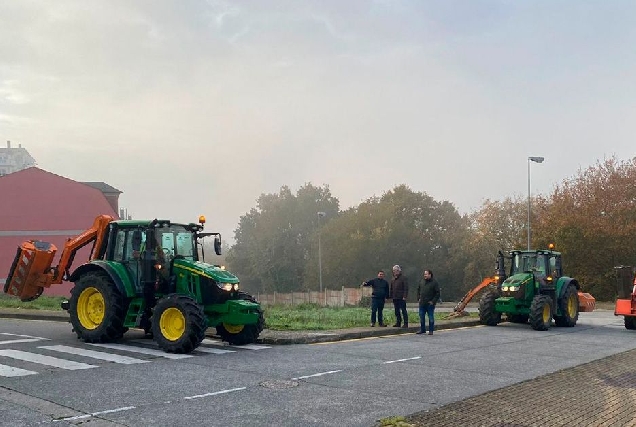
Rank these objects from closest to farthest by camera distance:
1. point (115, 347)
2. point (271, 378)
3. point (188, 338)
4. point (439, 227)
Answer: point (271, 378), point (188, 338), point (115, 347), point (439, 227)

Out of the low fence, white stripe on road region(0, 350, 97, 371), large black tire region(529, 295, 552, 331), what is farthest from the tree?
white stripe on road region(0, 350, 97, 371)

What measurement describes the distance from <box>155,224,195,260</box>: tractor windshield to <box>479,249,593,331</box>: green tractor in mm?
10627

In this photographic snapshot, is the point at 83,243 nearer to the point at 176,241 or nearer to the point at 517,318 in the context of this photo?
the point at 176,241

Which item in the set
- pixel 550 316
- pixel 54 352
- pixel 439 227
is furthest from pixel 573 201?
pixel 54 352

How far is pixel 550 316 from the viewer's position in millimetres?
19875

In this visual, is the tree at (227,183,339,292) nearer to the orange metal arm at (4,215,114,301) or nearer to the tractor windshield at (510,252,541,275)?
the tractor windshield at (510,252,541,275)

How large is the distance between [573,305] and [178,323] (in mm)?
14722

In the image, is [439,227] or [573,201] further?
[439,227]

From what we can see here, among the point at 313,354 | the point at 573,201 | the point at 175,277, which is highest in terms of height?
the point at 573,201

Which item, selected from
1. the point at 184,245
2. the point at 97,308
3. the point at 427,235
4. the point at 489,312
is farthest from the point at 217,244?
the point at 427,235

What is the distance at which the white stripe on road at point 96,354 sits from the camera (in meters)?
11.4

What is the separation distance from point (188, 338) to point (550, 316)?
40.9 feet

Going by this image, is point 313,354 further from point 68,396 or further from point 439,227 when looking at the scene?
point 439,227

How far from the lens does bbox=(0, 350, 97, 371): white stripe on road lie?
10.7 meters
